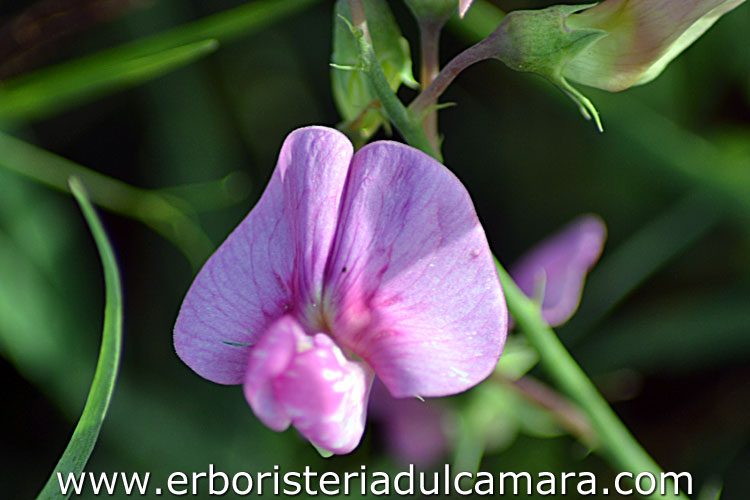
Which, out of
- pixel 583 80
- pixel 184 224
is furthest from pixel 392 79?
pixel 184 224

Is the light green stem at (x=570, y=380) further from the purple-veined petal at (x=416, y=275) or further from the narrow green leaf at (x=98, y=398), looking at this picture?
the narrow green leaf at (x=98, y=398)

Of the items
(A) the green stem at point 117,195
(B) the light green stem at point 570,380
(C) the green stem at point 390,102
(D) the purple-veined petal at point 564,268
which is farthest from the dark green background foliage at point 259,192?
(C) the green stem at point 390,102

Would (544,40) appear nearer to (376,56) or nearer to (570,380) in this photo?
(376,56)

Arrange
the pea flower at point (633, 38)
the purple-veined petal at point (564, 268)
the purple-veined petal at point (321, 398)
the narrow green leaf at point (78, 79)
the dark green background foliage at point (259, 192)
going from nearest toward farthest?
the purple-veined petal at point (321, 398), the pea flower at point (633, 38), the narrow green leaf at point (78, 79), the purple-veined petal at point (564, 268), the dark green background foliage at point (259, 192)

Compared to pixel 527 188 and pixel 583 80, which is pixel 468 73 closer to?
pixel 527 188

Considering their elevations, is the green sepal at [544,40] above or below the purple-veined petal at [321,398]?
above

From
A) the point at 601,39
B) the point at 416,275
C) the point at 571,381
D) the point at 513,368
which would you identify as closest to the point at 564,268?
the point at 513,368
